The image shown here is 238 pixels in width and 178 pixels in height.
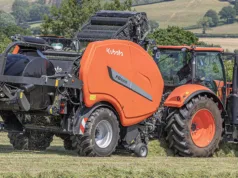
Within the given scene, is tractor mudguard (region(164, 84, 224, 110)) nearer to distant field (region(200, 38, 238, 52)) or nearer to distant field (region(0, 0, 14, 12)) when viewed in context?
distant field (region(200, 38, 238, 52))

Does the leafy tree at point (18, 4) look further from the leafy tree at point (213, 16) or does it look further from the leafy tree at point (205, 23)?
the leafy tree at point (205, 23)

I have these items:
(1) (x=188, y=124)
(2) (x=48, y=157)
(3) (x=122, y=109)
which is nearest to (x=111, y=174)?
(2) (x=48, y=157)

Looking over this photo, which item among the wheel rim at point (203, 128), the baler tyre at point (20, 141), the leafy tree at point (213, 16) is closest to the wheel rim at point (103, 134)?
the baler tyre at point (20, 141)

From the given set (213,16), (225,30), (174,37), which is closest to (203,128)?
(174,37)

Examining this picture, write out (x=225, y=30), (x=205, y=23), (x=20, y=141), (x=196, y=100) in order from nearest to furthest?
(x=20, y=141)
(x=196, y=100)
(x=205, y=23)
(x=225, y=30)

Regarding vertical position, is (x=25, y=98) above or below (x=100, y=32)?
below

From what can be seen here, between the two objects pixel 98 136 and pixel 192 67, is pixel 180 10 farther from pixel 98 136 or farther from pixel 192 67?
pixel 98 136

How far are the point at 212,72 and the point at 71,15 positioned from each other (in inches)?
1008

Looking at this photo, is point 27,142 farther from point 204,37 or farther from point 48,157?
point 204,37

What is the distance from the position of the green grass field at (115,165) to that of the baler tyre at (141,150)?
193mm

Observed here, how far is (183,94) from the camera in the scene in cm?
1312

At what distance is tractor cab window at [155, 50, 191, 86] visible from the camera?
1395 cm

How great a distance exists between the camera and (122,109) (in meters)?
12.5

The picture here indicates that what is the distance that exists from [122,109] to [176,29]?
36.7m
